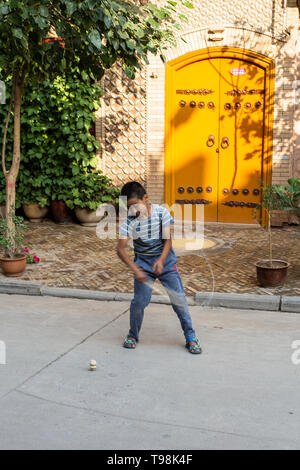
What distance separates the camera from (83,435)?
12.9 feet

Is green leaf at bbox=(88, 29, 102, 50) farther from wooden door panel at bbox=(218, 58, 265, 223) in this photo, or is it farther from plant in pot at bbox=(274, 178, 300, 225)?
wooden door panel at bbox=(218, 58, 265, 223)

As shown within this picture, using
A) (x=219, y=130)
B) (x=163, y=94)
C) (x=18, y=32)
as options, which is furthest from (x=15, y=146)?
(x=219, y=130)

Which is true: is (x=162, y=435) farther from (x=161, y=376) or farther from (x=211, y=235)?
(x=211, y=235)

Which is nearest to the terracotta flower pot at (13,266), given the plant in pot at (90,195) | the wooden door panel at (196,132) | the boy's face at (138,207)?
the boy's face at (138,207)

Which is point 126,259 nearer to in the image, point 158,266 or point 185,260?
point 158,266

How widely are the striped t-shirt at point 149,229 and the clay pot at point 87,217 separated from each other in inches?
262

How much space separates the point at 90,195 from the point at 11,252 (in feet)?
12.6

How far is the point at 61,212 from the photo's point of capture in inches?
492

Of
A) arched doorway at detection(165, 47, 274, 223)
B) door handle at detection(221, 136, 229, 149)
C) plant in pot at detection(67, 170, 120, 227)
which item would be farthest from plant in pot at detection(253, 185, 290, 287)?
plant in pot at detection(67, 170, 120, 227)

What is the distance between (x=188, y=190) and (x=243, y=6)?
3.70m

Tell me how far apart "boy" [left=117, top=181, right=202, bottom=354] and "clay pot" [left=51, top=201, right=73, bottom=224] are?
7.06 m

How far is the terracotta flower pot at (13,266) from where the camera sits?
8367 millimetres

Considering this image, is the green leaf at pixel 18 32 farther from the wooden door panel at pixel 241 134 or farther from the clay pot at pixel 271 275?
the wooden door panel at pixel 241 134

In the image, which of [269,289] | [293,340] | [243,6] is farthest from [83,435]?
[243,6]
